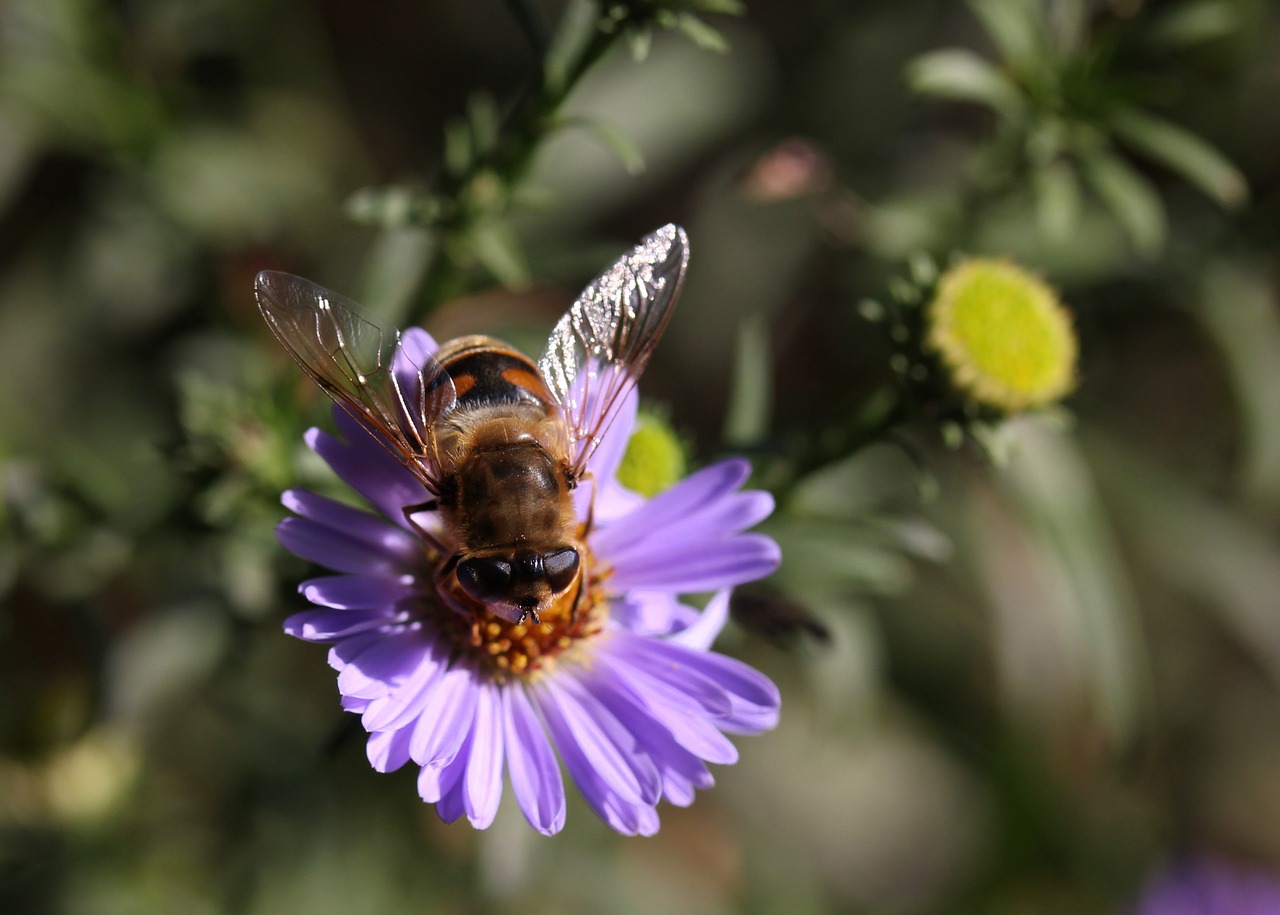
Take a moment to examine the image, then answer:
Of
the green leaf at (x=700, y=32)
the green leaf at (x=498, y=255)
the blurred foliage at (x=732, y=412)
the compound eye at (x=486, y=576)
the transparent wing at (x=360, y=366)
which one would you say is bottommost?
the blurred foliage at (x=732, y=412)

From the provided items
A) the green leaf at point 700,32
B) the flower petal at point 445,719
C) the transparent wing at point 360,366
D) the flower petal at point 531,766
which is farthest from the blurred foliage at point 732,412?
the transparent wing at point 360,366

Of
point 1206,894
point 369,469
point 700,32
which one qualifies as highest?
point 700,32

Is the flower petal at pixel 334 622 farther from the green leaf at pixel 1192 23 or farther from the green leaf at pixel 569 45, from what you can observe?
the green leaf at pixel 1192 23

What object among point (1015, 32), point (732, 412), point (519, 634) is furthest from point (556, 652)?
point (1015, 32)

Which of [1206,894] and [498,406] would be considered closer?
[498,406]

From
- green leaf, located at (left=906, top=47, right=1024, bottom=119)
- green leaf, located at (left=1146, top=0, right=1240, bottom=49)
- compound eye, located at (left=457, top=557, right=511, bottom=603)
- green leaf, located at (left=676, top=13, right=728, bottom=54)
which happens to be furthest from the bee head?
green leaf, located at (left=1146, top=0, right=1240, bottom=49)

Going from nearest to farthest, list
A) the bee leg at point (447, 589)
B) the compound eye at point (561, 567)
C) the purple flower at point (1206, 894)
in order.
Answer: the compound eye at point (561, 567) < the bee leg at point (447, 589) < the purple flower at point (1206, 894)

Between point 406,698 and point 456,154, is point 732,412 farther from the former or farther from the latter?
point 406,698

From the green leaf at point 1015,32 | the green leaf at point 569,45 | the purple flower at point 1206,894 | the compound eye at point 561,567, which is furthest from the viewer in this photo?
the purple flower at point 1206,894
